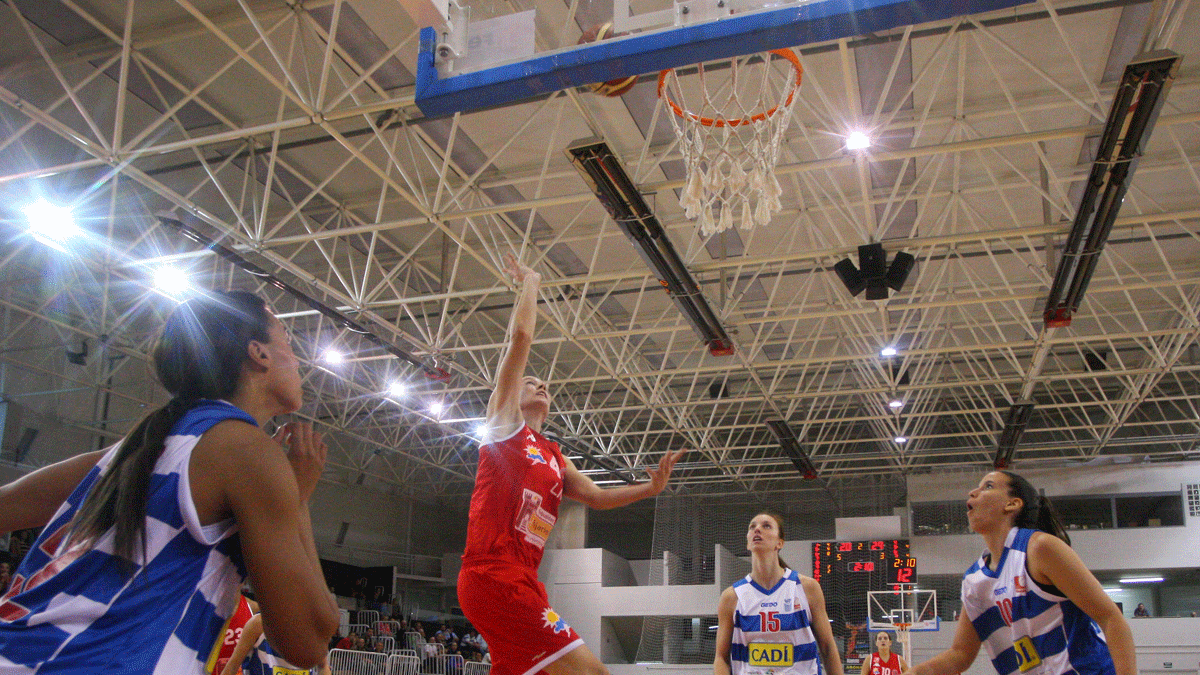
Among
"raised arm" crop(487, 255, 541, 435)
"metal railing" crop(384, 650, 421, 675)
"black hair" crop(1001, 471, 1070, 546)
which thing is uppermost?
"raised arm" crop(487, 255, 541, 435)

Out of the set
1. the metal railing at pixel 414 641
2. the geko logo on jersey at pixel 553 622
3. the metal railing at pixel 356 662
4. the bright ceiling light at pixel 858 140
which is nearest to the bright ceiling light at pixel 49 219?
the metal railing at pixel 356 662

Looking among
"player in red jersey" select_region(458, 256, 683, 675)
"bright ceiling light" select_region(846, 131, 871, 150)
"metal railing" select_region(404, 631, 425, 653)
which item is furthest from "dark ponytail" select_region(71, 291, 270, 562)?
"metal railing" select_region(404, 631, 425, 653)

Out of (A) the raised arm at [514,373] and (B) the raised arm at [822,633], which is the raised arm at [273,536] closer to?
(A) the raised arm at [514,373]

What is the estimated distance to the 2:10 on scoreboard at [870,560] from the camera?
914 inches

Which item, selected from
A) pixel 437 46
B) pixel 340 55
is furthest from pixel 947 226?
pixel 437 46

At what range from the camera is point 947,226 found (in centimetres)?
Answer: 1692

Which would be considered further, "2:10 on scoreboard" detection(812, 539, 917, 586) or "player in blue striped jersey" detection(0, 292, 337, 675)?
"2:10 on scoreboard" detection(812, 539, 917, 586)

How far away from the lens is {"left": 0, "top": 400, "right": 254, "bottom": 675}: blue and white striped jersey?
5.76 ft

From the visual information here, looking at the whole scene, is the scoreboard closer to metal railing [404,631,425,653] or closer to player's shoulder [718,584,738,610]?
metal railing [404,631,425,653]

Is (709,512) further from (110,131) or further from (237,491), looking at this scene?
(237,491)

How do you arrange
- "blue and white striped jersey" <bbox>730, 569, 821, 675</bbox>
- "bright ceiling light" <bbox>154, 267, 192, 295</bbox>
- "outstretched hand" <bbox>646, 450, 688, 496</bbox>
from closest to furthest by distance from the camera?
"outstretched hand" <bbox>646, 450, 688, 496</bbox>, "blue and white striped jersey" <bbox>730, 569, 821, 675</bbox>, "bright ceiling light" <bbox>154, 267, 192, 295</bbox>

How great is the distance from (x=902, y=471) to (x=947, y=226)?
1527cm

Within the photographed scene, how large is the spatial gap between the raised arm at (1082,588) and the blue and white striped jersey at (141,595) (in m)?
3.15

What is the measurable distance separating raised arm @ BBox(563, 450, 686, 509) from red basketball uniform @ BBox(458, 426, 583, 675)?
0.57ft
